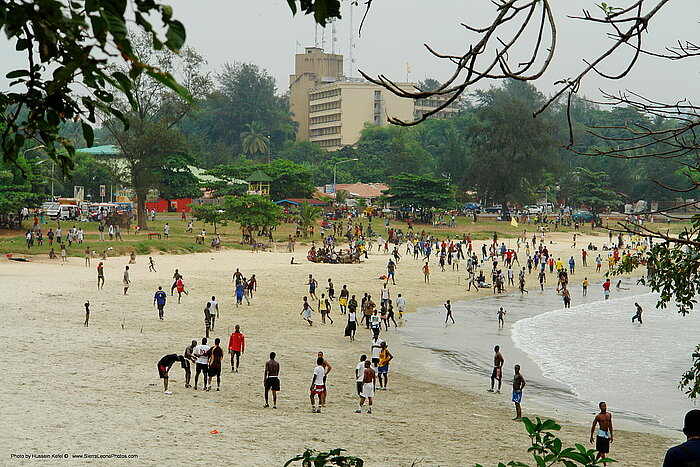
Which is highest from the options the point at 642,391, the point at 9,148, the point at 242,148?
the point at 242,148

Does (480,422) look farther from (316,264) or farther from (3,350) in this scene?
(316,264)

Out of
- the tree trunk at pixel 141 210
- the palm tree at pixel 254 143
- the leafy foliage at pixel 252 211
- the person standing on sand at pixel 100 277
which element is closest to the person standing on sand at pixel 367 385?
the person standing on sand at pixel 100 277

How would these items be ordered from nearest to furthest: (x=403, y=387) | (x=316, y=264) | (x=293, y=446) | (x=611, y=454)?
(x=293, y=446), (x=611, y=454), (x=403, y=387), (x=316, y=264)

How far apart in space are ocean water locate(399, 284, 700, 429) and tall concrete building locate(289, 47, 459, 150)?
8932cm

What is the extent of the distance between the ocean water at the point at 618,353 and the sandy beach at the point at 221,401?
1.92m

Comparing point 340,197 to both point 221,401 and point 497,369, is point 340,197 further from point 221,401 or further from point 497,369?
point 221,401

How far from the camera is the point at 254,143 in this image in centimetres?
10956

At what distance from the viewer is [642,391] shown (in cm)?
2022

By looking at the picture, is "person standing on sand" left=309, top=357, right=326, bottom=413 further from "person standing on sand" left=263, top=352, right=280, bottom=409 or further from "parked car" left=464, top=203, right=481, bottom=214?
"parked car" left=464, top=203, right=481, bottom=214

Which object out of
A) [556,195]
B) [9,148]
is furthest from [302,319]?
[556,195]

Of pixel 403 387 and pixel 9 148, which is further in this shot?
pixel 403 387

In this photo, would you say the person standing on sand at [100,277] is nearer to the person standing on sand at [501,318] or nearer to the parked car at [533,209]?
the person standing on sand at [501,318]

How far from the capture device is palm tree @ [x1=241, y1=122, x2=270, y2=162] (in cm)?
10925

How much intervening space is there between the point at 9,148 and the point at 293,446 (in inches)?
362
